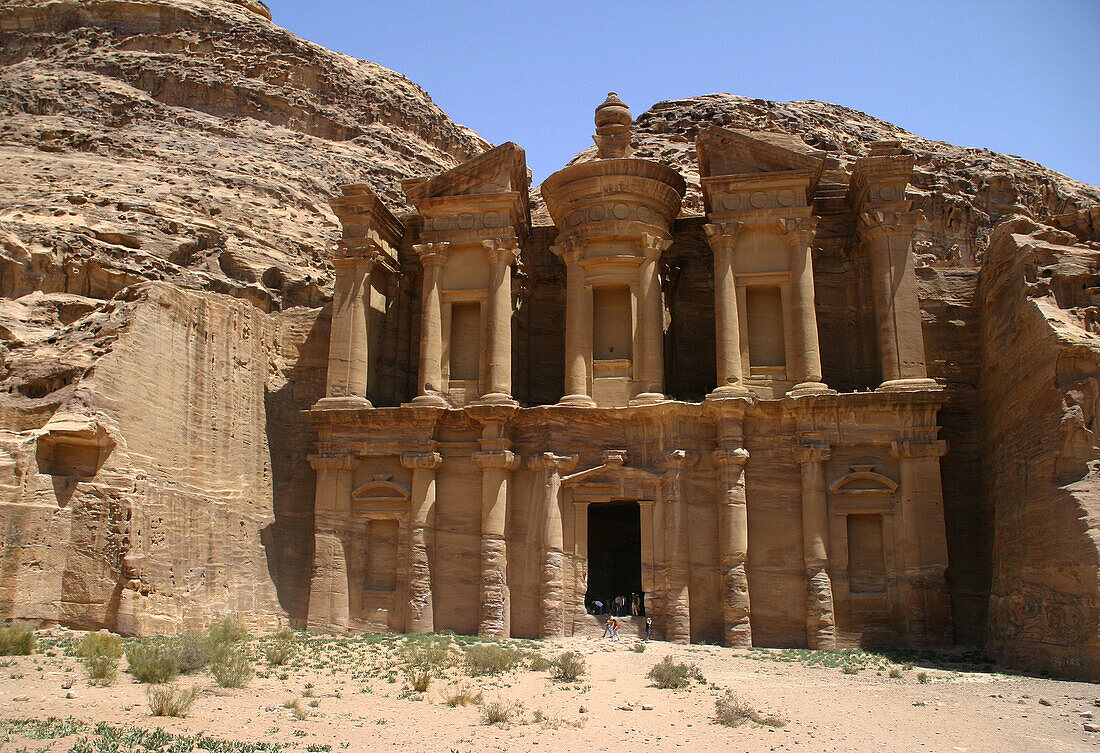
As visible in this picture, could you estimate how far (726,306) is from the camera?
25328 mm

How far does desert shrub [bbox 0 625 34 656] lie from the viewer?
51.0ft

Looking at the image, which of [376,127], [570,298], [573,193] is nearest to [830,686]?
[570,298]

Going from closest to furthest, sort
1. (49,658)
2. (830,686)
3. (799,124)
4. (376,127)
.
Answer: (49,658) < (830,686) < (799,124) < (376,127)

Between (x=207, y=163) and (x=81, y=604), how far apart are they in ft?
59.5

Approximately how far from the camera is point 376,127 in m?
40.1

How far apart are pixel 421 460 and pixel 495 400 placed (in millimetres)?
2478

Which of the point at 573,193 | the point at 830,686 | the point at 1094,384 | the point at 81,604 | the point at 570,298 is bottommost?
the point at 830,686

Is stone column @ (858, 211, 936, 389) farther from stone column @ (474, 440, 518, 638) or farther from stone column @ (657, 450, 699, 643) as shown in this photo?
stone column @ (474, 440, 518, 638)

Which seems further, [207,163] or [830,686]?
[207,163]

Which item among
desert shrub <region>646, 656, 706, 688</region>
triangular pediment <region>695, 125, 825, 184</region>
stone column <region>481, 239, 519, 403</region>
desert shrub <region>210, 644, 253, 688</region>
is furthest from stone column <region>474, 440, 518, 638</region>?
triangular pediment <region>695, 125, 825, 184</region>

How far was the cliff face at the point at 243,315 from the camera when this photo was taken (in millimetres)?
19109

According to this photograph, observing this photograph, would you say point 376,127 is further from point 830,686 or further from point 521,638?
point 830,686

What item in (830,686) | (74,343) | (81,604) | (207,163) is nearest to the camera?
(830,686)

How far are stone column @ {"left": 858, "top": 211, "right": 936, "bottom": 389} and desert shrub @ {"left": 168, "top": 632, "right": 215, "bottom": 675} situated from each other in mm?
16717
